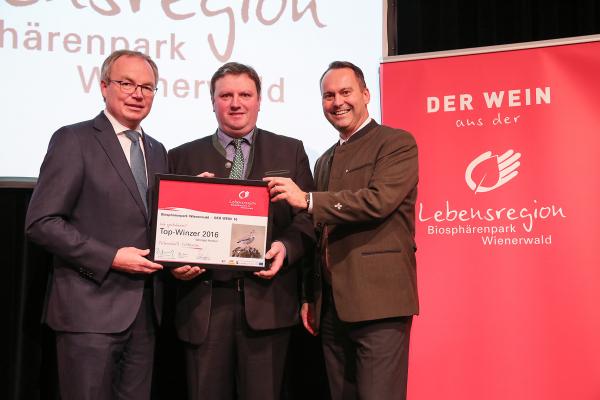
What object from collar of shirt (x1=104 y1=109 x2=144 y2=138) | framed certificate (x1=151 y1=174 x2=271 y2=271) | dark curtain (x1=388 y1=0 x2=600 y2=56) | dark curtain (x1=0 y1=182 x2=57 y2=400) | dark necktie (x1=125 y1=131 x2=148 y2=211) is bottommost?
dark curtain (x1=0 y1=182 x2=57 y2=400)

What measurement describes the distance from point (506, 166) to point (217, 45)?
60.5 inches

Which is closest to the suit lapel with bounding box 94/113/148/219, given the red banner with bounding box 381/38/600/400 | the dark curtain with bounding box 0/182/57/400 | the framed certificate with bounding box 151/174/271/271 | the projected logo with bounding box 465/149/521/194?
the framed certificate with bounding box 151/174/271/271

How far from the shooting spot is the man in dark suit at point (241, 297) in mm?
2125

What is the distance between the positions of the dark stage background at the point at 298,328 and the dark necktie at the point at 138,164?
81 cm

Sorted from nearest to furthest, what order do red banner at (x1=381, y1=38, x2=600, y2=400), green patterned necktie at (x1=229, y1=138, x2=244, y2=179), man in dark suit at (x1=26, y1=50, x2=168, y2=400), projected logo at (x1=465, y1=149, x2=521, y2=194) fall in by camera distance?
man in dark suit at (x1=26, y1=50, x2=168, y2=400) → green patterned necktie at (x1=229, y1=138, x2=244, y2=179) → red banner at (x1=381, y1=38, x2=600, y2=400) → projected logo at (x1=465, y1=149, x2=521, y2=194)

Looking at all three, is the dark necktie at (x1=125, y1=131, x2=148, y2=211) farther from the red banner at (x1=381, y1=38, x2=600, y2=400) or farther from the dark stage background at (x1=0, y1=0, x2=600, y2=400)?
A: the red banner at (x1=381, y1=38, x2=600, y2=400)

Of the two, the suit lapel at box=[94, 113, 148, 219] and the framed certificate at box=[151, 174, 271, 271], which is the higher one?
the suit lapel at box=[94, 113, 148, 219]

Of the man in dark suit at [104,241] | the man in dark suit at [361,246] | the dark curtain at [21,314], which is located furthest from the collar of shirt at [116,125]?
the dark curtain at [21,314]

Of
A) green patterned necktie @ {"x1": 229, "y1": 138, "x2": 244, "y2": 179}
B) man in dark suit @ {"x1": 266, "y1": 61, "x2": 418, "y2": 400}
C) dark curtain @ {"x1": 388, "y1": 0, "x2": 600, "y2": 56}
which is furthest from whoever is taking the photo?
dark curtain @ {"x1": 388, "y1": 0, "x2": 600, "y2": 56}

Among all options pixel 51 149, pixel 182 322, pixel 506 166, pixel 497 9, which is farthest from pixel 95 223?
pixel 497 9

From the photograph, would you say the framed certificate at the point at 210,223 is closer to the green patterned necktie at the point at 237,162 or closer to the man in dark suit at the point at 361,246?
the man in dark suit at the point at 361,246

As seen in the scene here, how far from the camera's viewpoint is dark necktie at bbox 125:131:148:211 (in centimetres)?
212

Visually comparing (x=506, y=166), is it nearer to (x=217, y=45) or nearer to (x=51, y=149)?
(x=217, y=45)

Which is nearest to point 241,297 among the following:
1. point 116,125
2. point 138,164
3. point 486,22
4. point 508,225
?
point 138,164
